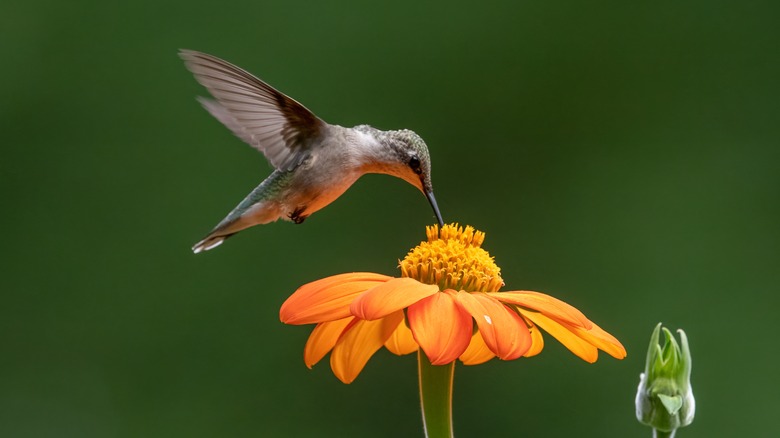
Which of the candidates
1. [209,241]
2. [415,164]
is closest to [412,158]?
[415,164]

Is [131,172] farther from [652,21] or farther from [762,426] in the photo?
[762,426]

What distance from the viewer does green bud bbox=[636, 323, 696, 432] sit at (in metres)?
1.00

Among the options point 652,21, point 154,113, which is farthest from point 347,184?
point 652,21

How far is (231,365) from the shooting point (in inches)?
140

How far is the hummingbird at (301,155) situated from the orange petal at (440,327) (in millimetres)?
580

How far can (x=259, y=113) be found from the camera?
1780 mm

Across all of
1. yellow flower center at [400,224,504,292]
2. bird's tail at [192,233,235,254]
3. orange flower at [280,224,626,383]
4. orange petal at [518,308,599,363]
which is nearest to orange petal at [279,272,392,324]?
orange flower at [280,224,626,383]

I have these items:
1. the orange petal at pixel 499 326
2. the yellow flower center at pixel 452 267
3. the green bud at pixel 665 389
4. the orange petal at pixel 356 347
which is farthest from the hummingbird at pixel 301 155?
the green bud at pixel 665 389

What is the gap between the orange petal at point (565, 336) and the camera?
123 cm

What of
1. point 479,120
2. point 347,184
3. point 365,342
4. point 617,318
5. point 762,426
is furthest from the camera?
point 479,120

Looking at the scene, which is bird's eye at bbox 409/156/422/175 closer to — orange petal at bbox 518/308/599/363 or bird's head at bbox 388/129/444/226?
bird's head at bbox 388/129/444/226

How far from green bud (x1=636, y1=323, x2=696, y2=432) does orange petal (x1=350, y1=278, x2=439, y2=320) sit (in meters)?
0.27

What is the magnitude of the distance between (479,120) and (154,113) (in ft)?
4.14

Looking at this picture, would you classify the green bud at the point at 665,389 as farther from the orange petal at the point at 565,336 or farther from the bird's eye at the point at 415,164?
the bird's eye at the point at 415,164
